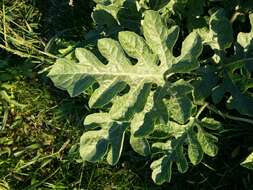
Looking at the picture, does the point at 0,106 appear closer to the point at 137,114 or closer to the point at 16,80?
the point at 16,80

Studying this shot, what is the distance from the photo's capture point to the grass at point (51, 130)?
283cm

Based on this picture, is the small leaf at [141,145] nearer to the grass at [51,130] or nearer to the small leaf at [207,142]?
the small leaf at [207,142]

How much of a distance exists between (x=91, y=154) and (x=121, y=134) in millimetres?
A: 151

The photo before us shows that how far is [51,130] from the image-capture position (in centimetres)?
318

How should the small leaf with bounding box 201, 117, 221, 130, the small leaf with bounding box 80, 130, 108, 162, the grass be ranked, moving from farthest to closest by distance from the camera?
the grass < the small leaf with bounding box 201, 117, 221, 130 < the small leaf with bounding box 80, 130, 108, 162

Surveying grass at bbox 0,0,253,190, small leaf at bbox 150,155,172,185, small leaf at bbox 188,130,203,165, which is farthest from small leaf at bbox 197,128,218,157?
grass at bbox 0,0,253,190

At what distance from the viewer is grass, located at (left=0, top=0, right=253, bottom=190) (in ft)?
9.29

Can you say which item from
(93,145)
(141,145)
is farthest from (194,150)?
(93,145)

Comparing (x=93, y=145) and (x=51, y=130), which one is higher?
(x=93, y=145)

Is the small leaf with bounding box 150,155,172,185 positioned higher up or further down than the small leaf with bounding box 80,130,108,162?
further down

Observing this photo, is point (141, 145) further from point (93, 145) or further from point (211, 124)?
point (211, 124)

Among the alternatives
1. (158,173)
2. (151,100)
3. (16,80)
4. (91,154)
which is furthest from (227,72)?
(16,80)

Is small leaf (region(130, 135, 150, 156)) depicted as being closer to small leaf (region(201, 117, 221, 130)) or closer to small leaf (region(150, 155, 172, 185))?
small leaf (region(150, 155, 172, 185))

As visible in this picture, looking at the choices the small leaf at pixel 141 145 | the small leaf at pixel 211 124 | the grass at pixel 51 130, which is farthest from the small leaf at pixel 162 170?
the grass at pixel 51 130
